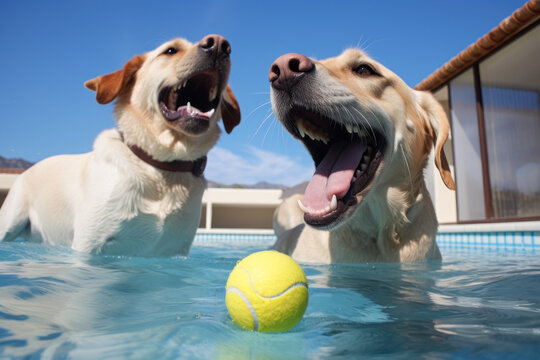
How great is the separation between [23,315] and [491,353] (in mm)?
1409

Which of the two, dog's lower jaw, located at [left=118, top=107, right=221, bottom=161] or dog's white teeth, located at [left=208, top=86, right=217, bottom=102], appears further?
dog's white teeth, located at [left=208, top=86, right=217, bottom=102]

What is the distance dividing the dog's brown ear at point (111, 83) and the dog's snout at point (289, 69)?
1711mm

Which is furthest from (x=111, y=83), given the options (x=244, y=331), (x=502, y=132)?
(x=502, y=132)

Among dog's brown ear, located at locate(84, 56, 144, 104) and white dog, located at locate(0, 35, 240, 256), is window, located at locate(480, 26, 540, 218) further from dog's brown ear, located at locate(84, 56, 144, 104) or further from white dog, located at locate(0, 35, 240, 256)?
dog's brown ear, located at locate(84, 56, 144, 104)

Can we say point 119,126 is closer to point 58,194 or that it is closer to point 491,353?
point 58,194

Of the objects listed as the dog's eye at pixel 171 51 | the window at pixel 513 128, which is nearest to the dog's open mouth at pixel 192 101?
the dog's eye at pixel 171 51

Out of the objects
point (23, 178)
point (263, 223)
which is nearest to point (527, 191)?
point (23, 178)

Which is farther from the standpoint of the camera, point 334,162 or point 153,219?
point 153,219

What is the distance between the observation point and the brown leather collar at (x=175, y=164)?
10.6 ft

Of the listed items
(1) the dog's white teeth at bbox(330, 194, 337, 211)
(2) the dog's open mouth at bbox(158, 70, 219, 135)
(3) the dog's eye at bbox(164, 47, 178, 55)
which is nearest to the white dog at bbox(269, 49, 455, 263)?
(1) the dog's white teeth at bbox(330, 194, 337, 211)

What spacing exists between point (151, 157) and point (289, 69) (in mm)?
1598

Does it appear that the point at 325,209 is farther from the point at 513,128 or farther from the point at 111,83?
the point at 513,128

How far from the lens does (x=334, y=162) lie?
2.42 metres

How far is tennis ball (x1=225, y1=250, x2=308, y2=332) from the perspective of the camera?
4.13 feet
